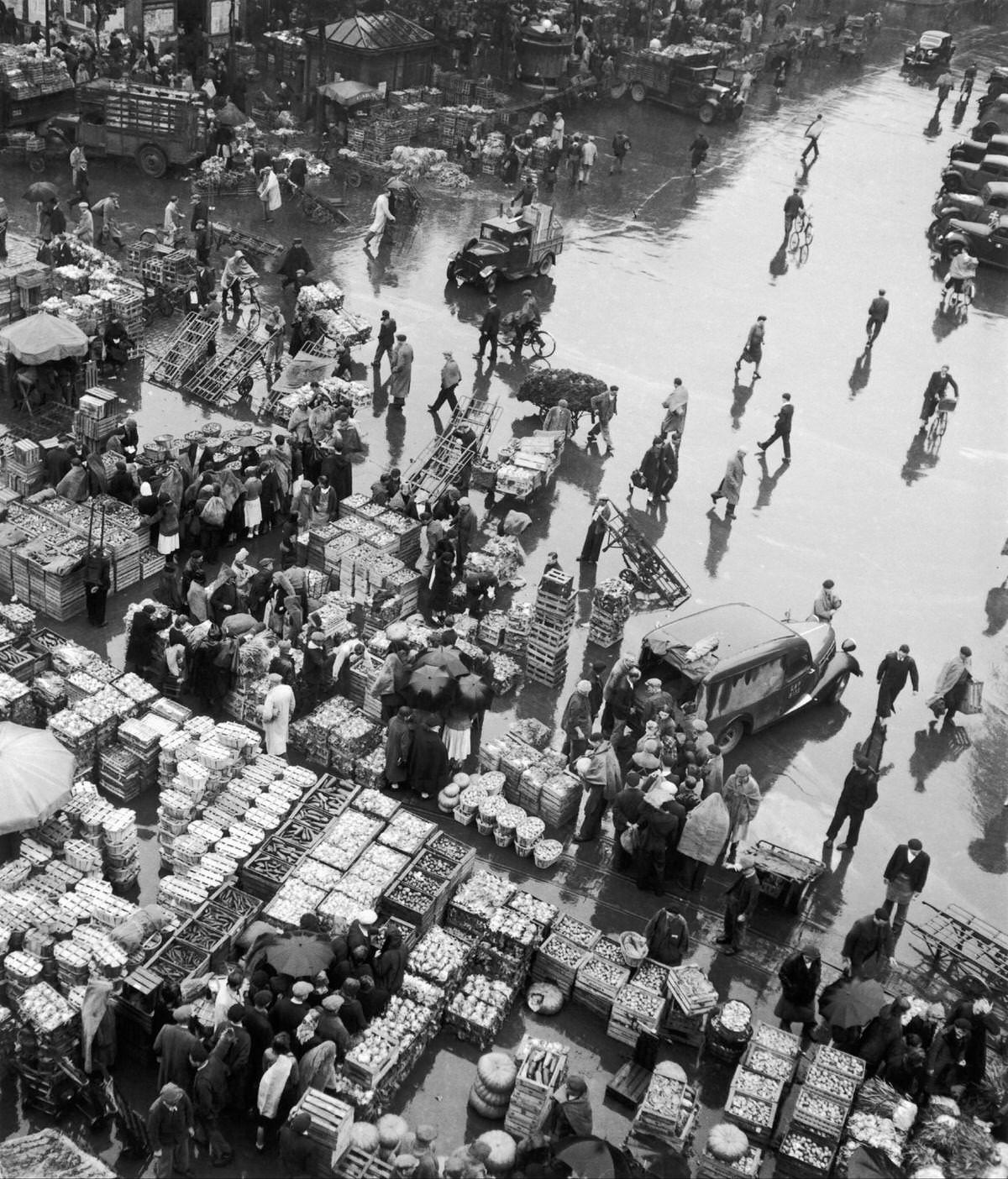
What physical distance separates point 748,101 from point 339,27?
17.1 m

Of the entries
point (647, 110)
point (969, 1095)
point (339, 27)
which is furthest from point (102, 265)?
point (647, 110)

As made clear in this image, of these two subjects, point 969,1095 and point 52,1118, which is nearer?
point 52,1118

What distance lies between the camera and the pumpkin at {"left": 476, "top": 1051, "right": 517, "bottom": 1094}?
1423 cm

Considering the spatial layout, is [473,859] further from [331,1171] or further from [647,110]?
[647,110]

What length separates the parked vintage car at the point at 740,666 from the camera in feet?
63.2

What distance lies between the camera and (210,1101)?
1337cm

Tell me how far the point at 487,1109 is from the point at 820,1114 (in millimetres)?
3452

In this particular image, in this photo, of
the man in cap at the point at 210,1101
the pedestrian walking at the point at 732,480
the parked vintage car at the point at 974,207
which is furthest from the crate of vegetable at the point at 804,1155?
the parked vintage car at the point at 974,207

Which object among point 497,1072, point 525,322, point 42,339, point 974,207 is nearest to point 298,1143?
point 497,1072

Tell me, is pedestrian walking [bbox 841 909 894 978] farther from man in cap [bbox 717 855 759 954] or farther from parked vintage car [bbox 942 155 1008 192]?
parked vintage car [bbox 942 155 1008 192]

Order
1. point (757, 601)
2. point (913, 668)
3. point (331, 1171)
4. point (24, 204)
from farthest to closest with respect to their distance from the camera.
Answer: point (24, 204) → point (757, 601) → point (913, 668) → point (331, 1171)

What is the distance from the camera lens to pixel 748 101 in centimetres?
5178

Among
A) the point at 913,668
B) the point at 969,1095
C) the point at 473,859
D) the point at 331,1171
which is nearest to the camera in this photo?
the point at 331,1171

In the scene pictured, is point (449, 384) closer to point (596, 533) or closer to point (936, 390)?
point (596, 533)
